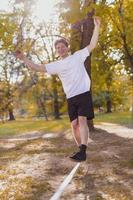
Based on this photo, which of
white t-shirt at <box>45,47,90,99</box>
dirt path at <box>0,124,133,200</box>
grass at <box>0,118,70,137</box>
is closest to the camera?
dirt path at <box>0,124,133,200</box>

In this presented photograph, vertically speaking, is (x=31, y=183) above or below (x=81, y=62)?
below

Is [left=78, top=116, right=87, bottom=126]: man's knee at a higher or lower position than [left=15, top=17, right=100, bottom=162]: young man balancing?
lower

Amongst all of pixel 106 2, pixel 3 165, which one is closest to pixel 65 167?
pixel 3 165

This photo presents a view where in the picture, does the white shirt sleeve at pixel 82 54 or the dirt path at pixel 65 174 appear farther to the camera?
the white shirt sleeve at pixel 82 54

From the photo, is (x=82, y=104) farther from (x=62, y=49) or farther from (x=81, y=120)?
(x=62, y=49)

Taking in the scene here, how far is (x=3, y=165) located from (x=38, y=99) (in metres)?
59.7

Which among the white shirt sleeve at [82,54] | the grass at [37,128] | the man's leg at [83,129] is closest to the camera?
the white shirt sleeve at [82,54]

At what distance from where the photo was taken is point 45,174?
791 cm

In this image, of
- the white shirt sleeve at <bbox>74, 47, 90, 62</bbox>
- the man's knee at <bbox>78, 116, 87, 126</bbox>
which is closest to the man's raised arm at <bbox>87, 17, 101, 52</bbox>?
the white shirt sleeve at <bbox>74, 47, 90, 62</bbox>

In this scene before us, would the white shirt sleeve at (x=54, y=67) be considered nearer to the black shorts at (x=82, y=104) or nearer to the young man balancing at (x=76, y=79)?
the young man balancing at (x=76, y=79)

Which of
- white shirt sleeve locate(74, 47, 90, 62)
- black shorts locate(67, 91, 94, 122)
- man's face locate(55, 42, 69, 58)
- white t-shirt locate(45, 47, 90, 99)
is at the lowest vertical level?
black shorts locate(67, 91, 94, 122)

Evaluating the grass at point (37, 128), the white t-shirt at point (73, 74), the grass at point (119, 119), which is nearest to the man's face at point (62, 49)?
the white t-shirt at point (73, 74)

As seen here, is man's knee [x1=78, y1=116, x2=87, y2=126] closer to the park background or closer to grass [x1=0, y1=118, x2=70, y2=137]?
the park background

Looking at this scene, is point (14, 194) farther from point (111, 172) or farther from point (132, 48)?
point (132, 48)
